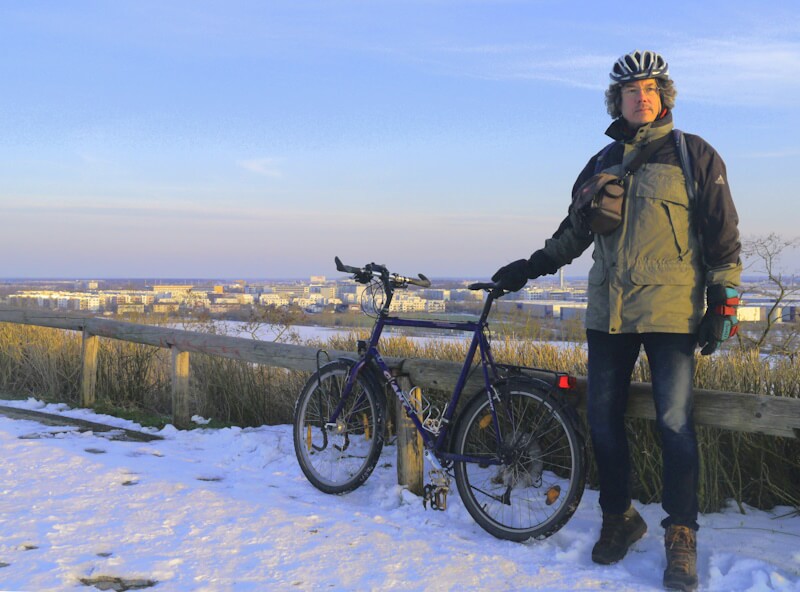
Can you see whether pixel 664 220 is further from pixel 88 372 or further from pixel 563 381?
pixel 88 372

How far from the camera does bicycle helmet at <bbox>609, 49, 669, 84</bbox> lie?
10.5 ft

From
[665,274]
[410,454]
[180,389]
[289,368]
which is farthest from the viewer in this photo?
[180,389]

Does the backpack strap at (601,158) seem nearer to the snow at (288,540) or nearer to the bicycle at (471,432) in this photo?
the bicycle at (471,432)

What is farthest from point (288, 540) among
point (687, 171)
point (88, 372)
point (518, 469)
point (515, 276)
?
point (88, 372)

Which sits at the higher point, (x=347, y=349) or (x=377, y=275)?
(x=377, y=275)

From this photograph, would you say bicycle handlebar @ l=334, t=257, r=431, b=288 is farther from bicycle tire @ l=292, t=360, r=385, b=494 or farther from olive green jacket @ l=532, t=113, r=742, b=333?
olive green jacket @ l=532, t=113, r=742, b=333

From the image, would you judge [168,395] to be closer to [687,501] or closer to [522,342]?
[522,342]

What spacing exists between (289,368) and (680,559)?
9.84 feet

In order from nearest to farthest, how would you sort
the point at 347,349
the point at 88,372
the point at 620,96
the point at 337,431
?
1. the point at 620,96
2. the point at 337,431
3. the point at 347,349
4. the point at 88,372

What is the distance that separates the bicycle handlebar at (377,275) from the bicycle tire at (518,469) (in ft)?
2.95

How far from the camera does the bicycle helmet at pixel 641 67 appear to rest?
3.20m

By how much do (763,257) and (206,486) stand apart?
5448 millimetres

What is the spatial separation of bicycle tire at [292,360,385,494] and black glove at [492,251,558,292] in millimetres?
1035

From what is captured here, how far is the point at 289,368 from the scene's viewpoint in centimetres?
528
